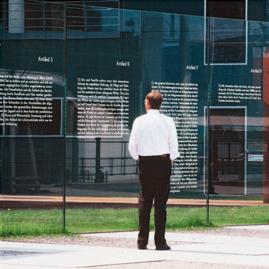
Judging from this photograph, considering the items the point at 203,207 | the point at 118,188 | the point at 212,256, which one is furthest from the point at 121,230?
the point at 212,256

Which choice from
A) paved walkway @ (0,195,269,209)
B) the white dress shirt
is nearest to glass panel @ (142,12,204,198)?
paved walkway @ (0,195,269,209)

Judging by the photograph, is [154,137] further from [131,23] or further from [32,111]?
[131,23]

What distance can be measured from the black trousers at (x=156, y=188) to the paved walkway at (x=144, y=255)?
30cm

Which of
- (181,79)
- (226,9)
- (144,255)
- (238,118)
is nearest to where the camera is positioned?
(144,255)

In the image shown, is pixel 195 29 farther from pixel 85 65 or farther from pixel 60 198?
pixel 60 198

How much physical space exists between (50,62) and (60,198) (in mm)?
2095

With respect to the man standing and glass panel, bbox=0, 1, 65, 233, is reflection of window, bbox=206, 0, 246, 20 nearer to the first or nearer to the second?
glass panel, bbox=0, 1, 65, 233

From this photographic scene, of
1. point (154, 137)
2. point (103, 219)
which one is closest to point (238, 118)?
point (103, 219)

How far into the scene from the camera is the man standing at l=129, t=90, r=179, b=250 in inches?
223

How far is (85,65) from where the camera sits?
7.34m

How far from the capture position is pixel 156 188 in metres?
5.72

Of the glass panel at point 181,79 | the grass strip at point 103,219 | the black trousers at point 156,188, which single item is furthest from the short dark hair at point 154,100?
the grass strip at point 103,219

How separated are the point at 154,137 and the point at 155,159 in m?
0.27

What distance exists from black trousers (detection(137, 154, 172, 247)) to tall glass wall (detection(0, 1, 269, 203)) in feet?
5.67
